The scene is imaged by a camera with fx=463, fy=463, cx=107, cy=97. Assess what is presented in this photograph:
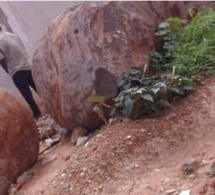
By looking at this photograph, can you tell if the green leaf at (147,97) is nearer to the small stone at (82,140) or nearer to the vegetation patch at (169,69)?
the vegetation patch at (169,69)

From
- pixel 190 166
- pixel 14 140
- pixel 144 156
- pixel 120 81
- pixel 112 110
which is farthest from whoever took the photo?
pixel 14 140

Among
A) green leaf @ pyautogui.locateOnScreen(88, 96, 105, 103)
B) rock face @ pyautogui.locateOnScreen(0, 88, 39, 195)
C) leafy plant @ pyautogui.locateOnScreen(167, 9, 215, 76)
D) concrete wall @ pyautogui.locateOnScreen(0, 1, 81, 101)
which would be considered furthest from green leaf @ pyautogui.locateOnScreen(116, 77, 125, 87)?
concrete wall @ pyautogui.locateOnScreen(0, 1, 81, 101)

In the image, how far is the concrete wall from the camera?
Result: 5.95 metres

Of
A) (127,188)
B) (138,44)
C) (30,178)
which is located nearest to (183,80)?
(138,44)

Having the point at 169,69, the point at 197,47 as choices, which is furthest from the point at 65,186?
the point at 197,47

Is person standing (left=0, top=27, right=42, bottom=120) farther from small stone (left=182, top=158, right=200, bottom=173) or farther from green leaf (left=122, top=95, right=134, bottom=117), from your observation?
small stone (left=182, top=158, right=200, bottom=173)

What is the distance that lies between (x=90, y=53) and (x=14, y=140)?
2.91ft

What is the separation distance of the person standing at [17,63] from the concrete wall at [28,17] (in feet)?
1.90

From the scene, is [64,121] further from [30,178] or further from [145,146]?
[145,146]

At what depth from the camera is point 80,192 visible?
2834 millimetres

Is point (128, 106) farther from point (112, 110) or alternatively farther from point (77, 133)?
point (77, 133)

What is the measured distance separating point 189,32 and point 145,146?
1.37 metres

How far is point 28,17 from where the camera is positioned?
604cm

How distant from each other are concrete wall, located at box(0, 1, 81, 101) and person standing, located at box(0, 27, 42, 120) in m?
0.58
